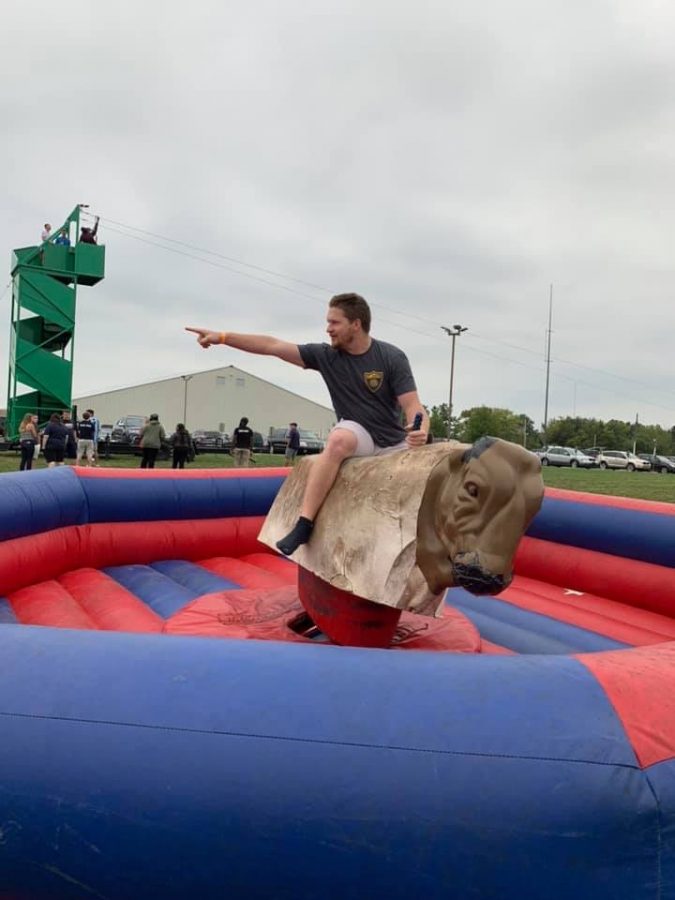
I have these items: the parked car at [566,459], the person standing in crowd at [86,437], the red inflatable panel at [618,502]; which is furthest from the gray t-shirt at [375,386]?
the parked car at [566,459]

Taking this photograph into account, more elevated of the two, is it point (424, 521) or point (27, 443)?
point (424, 521)

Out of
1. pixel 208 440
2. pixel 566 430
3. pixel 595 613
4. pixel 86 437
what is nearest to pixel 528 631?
pixel 595 613

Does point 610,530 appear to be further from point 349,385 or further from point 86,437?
point 86,437

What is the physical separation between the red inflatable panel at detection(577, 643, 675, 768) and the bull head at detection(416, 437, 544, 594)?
0.94ft

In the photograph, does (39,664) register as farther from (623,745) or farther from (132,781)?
(623,745)

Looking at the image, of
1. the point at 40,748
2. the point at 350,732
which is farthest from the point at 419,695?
the point at 40,748

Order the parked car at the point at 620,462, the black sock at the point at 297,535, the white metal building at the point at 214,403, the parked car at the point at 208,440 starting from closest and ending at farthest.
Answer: the black sock at the point at 297,535 < the parked car at the point at 208,440 < the parked car at the point at 620,462 < the white metal building at the point at 214,403

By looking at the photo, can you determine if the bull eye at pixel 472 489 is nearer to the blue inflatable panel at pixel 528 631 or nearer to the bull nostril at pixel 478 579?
the bull nostril at pixel 478 579

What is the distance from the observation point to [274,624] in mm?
2627

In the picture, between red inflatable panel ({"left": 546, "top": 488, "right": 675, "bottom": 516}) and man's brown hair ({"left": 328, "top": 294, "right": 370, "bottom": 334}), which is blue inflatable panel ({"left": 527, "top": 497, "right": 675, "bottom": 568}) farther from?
man's brown hair ({"left": 328, "top": 294, "right": 370, "bottom": 334})

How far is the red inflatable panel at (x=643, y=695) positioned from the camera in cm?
116

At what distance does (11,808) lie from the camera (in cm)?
114

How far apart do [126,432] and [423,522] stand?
2243 cm

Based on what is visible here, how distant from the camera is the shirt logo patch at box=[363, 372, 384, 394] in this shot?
7.77ft
